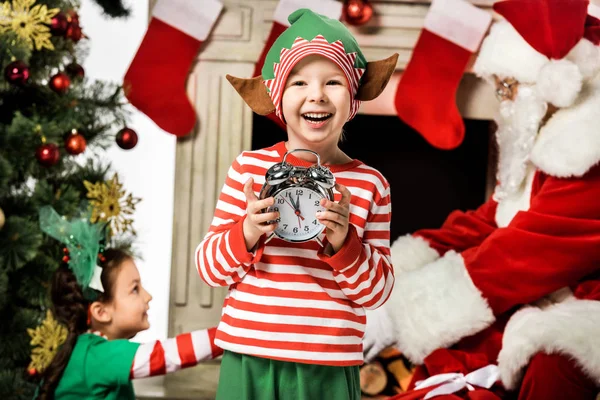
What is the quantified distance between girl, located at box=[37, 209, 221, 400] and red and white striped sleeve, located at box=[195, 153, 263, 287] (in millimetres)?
611

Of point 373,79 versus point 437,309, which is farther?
point 437,309

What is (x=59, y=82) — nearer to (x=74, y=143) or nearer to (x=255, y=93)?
(x=74, y=143)

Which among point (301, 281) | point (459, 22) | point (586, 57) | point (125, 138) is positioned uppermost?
point (459, 22)

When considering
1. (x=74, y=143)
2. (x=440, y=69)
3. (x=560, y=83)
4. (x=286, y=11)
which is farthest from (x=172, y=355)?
(x=440, y=69)

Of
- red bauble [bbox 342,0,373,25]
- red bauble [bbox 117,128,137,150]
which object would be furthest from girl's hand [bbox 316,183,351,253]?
red bauble [bbox 342,0,373,25]

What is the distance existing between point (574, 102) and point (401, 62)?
0.91 metres

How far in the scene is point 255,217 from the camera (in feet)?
3.58

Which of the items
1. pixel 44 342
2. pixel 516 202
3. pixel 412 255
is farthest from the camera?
pixel 412 255

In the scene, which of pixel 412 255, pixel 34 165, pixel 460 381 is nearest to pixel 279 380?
pixel 460 381

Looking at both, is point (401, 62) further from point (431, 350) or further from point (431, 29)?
point (431, 350)

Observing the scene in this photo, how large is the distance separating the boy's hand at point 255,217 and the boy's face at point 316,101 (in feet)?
0.50

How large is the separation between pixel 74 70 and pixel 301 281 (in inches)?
59.2

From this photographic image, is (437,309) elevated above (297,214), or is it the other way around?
(297,214)

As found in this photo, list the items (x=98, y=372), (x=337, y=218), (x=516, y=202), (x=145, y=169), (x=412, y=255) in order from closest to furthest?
(x=337, y=218) → (x=98, y=372) → (x=516, y=202) → (x=412, y=255) → (x=145, y=169)
